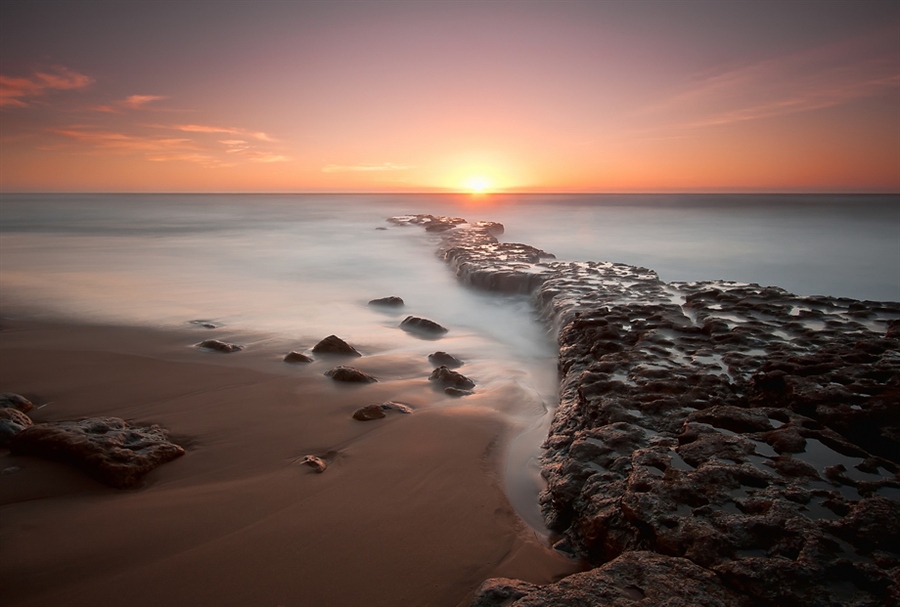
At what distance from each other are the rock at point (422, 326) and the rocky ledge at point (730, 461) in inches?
105

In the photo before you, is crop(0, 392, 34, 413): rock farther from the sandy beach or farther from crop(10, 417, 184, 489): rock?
crop(10, 417, 184, 489): rock

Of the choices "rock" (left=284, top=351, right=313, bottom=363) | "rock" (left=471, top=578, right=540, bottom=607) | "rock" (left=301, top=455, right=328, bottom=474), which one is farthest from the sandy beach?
"rock" (left=284, top=351, right=313, bottom=363)

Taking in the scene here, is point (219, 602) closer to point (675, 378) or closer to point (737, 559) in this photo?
point (737, 559)

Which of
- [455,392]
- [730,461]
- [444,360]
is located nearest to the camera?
[730,461]

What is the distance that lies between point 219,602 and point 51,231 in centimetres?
3417

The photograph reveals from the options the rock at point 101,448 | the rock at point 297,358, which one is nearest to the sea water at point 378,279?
the rock at point 297,358

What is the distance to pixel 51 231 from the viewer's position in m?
27.8

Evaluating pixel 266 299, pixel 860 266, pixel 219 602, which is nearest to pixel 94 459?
pixel 219 602

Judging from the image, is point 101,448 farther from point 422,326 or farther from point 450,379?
point 422,326

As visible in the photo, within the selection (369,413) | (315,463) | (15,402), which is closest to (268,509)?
(315,463)

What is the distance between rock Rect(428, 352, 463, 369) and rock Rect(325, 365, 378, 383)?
3.48 ft

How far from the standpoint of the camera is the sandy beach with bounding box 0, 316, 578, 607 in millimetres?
2439

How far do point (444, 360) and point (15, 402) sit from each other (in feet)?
13.9

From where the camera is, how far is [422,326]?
7.94 meters
